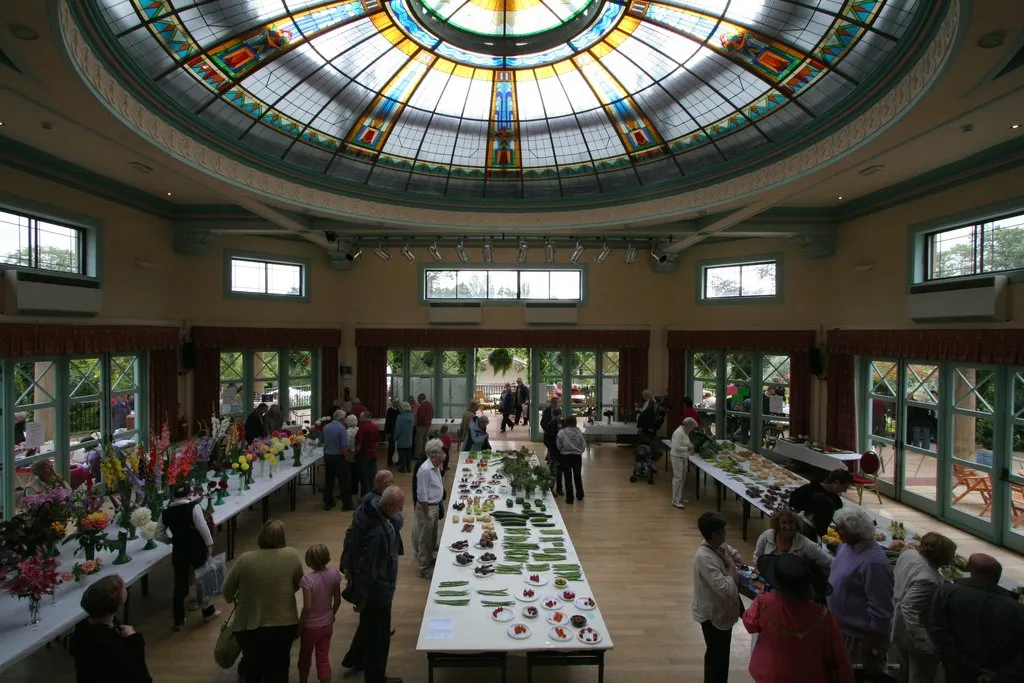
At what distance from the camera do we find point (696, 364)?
12328mm

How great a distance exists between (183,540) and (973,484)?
977 cm

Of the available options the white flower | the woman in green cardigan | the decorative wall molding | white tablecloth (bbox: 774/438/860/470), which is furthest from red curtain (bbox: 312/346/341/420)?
white tablecloth (bbox: 774/438/860/470)

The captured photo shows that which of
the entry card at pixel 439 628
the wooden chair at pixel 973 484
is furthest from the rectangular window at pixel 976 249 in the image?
the entry card at pixel 439 628

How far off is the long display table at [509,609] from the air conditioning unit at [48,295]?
6.32 metres

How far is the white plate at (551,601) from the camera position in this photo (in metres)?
3.70

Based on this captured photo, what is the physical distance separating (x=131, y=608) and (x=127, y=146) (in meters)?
5.37

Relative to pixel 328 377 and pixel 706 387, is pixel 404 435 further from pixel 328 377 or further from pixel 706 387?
pixel 706 387

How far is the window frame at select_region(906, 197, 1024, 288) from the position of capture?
6535mm

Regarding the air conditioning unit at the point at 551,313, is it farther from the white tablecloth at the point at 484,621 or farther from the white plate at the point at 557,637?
the white plate at the point at 557,637

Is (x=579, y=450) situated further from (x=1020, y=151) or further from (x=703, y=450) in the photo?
(x=1020, y=151)

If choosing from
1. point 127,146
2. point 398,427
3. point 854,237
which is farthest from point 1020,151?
point 127,146

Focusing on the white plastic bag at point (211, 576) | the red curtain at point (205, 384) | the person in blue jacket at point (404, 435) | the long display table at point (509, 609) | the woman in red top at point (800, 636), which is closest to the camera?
the woman in red top at point (800, 636)

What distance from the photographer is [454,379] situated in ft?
42.7

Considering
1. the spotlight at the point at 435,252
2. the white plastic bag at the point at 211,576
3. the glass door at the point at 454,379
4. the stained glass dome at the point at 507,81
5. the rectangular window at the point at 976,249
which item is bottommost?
the white plastic bag at the point at 211,576
